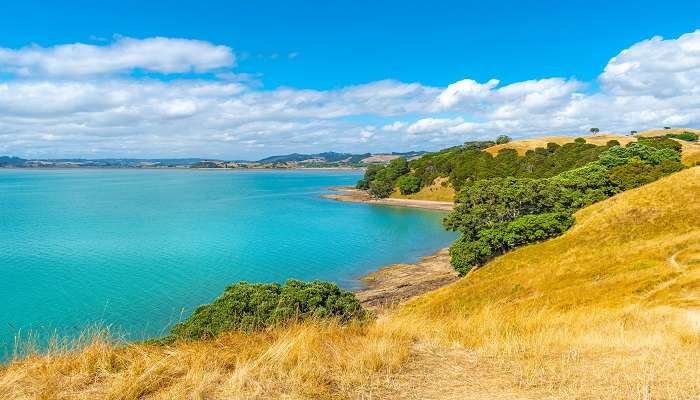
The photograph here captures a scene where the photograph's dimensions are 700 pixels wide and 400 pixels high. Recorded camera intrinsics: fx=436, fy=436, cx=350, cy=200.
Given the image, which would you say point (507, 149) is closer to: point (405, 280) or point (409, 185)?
point (409, 185)

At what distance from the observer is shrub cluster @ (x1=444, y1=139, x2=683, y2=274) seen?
50594 mm

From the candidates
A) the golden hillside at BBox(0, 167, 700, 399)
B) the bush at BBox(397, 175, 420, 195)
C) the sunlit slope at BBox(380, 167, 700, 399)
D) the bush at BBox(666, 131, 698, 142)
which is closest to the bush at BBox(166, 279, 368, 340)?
the sunlit slope at BBox(380, 167, 700, 399)

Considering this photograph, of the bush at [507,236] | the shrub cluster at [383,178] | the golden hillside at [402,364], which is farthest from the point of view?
the shrub cluster at [383,178]

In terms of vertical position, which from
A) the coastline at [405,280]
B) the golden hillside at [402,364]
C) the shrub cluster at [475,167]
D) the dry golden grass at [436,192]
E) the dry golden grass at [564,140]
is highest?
the dry golden grass at [564,140]

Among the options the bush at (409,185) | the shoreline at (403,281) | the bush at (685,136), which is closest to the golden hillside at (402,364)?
the shoreline at (403,281)

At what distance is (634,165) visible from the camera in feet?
249

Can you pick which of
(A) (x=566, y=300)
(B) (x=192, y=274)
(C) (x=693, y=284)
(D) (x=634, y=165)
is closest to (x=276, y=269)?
(B) (x=192, y=274)

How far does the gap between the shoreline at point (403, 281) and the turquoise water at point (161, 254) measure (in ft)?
11.7

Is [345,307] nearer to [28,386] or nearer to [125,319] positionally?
[28,386]

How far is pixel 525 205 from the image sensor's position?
61344 millimetres

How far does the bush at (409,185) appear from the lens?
6722 inches

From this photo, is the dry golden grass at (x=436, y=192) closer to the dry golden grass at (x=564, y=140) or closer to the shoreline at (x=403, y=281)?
the dry golden grass at (x=564, y=140)

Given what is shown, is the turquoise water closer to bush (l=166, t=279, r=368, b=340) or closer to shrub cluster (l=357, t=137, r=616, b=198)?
bush (l=166, t=279, r=368, b=340)

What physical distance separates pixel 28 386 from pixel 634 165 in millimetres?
88115
